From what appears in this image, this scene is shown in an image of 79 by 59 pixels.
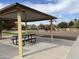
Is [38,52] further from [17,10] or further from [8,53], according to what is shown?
[17,10]

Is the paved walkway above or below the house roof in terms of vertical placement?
below

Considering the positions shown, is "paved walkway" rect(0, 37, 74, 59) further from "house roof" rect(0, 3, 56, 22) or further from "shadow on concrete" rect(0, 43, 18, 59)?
"house roof" rect(0, 3, 56, 22)

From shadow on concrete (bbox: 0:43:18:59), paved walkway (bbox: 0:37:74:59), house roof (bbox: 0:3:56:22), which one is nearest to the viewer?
house roof (bbox: 0:3:56:22)

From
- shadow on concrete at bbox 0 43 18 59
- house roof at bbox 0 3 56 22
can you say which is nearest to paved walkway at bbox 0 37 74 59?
shadow on concrete at bbox 0 43 18 59

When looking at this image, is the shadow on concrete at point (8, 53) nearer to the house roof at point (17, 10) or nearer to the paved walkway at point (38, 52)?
the paved walkway at point (38, 52)

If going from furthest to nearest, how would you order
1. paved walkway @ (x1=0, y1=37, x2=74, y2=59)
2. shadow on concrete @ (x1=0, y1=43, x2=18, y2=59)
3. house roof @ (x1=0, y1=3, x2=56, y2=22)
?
shadow on concrete @ (x1=0, y1=43, x2=18, y2=59) < paved walkway @ (x1=0, y1=37, x2=74, y2=59) < house roof @ (x1=0, y1=3, x2=56, y2=22)

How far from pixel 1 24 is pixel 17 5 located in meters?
10.9

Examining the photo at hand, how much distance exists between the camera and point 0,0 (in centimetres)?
1252

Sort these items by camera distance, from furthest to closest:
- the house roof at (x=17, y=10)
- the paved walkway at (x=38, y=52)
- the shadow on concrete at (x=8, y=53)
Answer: the shadow on concrete at (x=8, y=53) → the paved walkway at (x=38, y=52) → the house roof at (x=17, y=10)

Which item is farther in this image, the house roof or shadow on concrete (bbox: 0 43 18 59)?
shadow on concrete (bbox: 0 43 18 59)

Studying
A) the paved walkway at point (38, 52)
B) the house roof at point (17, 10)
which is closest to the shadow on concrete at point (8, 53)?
the paved walkway at point (38, 52)

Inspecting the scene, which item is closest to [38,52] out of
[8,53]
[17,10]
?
[8,53]

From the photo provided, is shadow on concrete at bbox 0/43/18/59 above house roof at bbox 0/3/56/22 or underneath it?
underneath

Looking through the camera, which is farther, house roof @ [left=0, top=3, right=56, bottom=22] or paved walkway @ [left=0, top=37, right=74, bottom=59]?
paved walkway @ [left=0, top=37, right=74, bottom=59]
